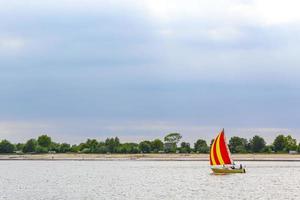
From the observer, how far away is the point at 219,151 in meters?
106

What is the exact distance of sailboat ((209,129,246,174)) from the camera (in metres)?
105

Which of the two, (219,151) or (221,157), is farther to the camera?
(221,157)

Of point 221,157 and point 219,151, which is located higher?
point 219,151

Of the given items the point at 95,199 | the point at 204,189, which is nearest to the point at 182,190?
the point at 204,189

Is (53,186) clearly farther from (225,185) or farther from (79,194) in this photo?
(225,185)

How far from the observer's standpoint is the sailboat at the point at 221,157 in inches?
4141

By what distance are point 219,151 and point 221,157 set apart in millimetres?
2045

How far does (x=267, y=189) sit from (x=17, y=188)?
30.0 m

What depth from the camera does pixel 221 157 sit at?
107500mm

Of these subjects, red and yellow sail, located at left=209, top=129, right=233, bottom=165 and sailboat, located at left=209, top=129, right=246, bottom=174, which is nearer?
Answer: red and yellow sail, located at left=209, top=129, right=233, bottom=165

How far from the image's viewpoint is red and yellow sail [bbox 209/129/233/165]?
105000 millimetres

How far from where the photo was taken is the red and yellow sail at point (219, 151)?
344 feet

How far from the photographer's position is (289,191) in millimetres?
80062

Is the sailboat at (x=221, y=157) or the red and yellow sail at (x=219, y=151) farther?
the sailboat at (x=221, y=157)
